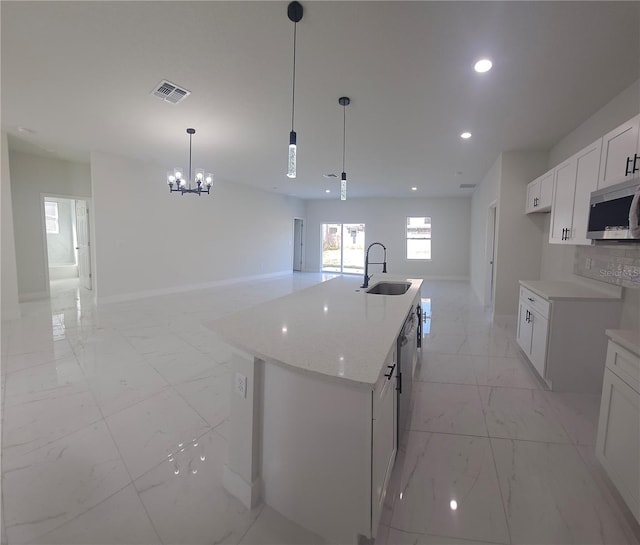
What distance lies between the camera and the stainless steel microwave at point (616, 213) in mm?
1992

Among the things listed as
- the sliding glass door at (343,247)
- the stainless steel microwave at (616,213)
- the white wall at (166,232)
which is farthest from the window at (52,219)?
the stainless steel microwave at (616,213)

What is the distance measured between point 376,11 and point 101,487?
3225 millimetres

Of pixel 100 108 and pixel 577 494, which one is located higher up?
pixel 100 108

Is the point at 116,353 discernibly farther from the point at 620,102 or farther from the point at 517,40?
the point at 620,102

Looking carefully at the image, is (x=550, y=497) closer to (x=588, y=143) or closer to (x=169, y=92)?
(x=588, y=143)

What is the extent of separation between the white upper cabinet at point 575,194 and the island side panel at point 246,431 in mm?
3038

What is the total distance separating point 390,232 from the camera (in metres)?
10.7

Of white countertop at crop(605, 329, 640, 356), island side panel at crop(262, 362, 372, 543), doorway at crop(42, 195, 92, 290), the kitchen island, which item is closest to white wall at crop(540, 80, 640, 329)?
white countertop at crop(605, 329, 640, 356)

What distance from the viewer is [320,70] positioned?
2668 mm

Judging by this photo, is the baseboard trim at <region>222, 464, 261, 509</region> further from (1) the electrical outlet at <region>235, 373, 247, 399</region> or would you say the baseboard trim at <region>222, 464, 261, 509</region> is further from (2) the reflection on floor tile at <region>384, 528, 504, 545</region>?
(2) the reflection on floor tile at <region>384, 528, 504, 545</region>

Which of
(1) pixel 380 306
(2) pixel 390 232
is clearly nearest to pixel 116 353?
(1) pixel 380 306

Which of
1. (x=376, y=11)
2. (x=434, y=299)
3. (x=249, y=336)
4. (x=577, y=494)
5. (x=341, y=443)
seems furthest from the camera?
(x=434, y=299)

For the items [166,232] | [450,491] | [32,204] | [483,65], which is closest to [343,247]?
[166,232]

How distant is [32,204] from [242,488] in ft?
24.5
